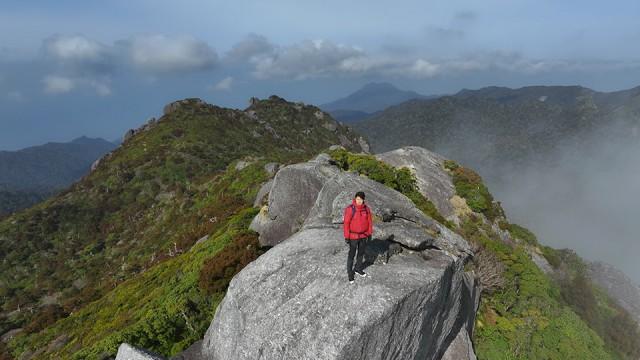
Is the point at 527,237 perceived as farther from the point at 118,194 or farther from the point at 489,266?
the point at 118,194

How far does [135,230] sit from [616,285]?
74.5m

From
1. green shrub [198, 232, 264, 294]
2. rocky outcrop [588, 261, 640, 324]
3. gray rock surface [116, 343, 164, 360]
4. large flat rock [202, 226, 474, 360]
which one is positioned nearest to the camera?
large flat rock [202, 226, 474, 360]

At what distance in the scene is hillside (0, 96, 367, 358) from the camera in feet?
96.8

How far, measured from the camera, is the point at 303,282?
1502 centimetres

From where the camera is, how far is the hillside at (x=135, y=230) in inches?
1162

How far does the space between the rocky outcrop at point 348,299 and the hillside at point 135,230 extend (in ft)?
16.7

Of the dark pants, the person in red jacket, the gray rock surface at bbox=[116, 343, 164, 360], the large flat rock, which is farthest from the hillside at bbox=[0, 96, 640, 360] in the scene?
the person in red jacket

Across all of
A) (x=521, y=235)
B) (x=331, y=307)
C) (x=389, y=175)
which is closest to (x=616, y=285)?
(x=521, y=235)

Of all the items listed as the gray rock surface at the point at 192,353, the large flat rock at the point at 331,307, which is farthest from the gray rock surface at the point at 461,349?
the gray rock surface at the point at 192,353

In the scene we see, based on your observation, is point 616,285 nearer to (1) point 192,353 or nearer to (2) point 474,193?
(2) point 474,193

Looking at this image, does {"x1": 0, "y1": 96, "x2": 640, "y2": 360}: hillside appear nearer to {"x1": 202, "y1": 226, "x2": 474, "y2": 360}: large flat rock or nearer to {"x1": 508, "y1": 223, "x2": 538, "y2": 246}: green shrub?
{"x1": 202, "y1": 226, "x2": 474, "y2": 360}: large flat rock

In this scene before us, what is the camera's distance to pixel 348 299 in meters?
13.7

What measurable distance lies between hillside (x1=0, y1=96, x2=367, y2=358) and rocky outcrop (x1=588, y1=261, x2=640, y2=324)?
152 feet

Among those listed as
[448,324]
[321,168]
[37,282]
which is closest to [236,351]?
[448,324]
